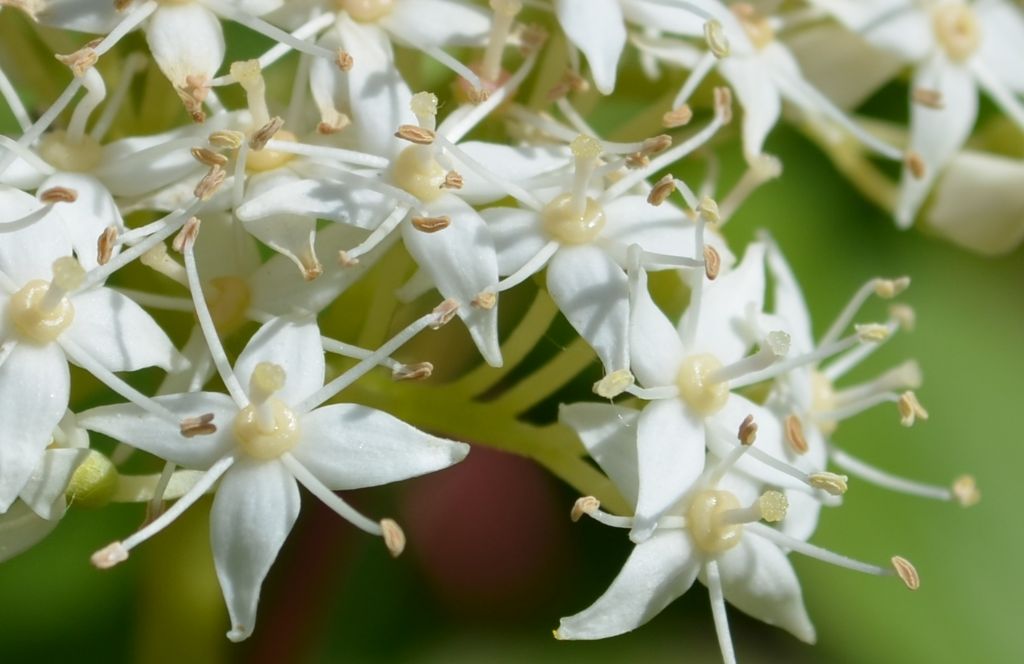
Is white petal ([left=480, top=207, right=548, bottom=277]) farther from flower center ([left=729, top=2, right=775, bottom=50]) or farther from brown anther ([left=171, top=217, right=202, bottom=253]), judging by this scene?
flower center ([left=729, top=2, right=775, bottom=50])

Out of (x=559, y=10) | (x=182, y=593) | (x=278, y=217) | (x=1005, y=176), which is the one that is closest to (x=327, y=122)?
(x=278, y=217)

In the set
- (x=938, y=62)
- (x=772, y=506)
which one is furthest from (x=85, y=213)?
(x=938, y=62)

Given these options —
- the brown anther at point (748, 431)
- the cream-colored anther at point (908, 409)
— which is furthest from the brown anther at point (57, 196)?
the cream-colored anther at point (908, 409)

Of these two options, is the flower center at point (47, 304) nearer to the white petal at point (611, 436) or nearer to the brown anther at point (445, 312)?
the brown anther at point (445, 312)

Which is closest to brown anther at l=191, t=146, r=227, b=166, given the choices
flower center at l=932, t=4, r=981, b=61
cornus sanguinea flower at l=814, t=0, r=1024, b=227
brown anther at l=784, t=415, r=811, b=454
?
brown anther at l=784, t=415, r=811, b=454

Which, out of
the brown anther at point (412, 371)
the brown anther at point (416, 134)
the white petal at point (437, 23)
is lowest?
the brown anther at point (412, 371)

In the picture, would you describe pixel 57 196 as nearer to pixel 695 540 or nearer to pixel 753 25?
pixel 695 540
